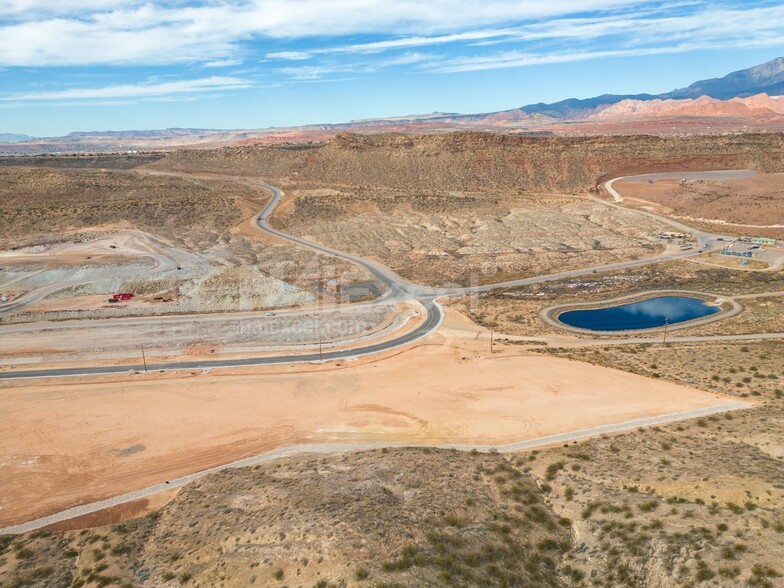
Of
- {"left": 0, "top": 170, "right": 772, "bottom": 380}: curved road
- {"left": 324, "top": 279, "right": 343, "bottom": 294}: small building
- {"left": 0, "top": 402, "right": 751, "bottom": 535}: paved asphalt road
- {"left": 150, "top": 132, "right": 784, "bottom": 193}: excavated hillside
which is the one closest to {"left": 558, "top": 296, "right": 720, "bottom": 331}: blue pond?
{"left": 0, "top": 170, "right": 772, "bottom": 380}: curved road

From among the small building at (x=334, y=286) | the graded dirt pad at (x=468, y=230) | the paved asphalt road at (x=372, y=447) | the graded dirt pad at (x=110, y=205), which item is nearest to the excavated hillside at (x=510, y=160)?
the graded dirt pad at (x=468, y=230)

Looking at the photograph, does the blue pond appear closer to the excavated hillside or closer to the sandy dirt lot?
the sandy dirt lot

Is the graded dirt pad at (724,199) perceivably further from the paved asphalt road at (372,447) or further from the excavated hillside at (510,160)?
the paved asphalt road at (372,447)

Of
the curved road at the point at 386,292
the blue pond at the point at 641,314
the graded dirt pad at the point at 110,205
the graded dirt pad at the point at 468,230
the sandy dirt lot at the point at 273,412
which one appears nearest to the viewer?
the sandy dirt lot at the point at 273,412

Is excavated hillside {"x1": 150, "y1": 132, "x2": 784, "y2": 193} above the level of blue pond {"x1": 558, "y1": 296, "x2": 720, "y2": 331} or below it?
above

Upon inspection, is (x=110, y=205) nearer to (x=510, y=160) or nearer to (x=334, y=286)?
(x=334, y=286)
